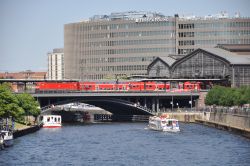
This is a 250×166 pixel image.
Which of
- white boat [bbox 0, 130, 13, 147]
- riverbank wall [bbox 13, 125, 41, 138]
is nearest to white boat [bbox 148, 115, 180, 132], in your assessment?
riverbank wall [bbox 13, 125, 41, 138]

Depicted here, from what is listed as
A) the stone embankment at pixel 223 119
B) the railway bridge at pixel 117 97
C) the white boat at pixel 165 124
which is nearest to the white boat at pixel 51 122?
the railway bridge at pixel 117 97

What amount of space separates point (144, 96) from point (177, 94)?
752 centimetres

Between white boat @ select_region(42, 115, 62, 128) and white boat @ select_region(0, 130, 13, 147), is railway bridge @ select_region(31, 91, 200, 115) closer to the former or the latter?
white boat @ select_region(42, 115, 62, 128)

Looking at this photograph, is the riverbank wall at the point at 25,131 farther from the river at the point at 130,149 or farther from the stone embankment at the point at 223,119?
the stone embankment at the point at 223,119

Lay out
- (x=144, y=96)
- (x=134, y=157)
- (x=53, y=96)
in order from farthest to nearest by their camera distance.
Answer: (x=144, y=96) → (x=53, y=96) → (x=134, y=157)

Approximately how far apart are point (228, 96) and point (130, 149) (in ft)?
195

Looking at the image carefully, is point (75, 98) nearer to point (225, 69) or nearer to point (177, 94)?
point (177, 94)

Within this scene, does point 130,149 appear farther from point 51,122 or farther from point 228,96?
point 51,122

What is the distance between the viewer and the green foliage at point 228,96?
499 feet

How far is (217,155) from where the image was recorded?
9875 cm

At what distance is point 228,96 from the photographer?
163875 mm

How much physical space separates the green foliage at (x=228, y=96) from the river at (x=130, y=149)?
1290 centimetres

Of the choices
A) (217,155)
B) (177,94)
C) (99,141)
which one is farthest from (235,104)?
(217,155)

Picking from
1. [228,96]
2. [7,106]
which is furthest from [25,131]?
[228,96]
